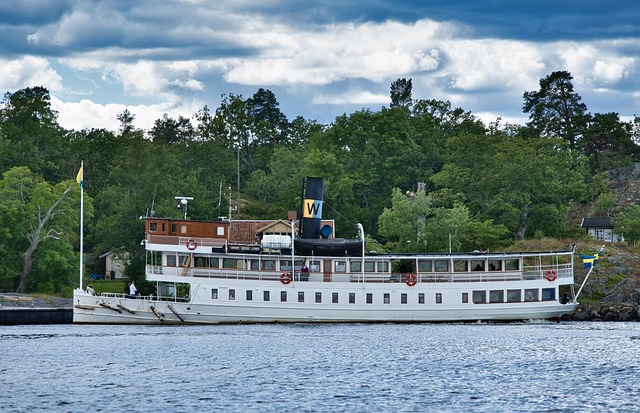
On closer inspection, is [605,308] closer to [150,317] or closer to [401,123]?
[150,317]

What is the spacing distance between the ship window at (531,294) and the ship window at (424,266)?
20.6ft

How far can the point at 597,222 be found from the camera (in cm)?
10175

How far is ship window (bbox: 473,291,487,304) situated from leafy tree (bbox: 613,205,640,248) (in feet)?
87.4

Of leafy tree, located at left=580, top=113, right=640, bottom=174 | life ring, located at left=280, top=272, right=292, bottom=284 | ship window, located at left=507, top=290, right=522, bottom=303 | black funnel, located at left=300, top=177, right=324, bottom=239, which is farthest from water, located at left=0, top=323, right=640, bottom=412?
leafy tree, located at left=580, top=113, right=640, bottom=174

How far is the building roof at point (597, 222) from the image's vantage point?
101 metres

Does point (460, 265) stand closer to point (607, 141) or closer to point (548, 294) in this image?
point (548, 294)

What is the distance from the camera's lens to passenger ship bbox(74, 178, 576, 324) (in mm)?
64812

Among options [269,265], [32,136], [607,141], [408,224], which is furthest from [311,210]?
[607,141]

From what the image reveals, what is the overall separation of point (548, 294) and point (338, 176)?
38854 mm

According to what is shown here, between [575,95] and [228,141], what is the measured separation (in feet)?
135

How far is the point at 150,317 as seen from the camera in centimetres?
6525

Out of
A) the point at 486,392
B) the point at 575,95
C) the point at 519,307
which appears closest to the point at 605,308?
the point at 519,307

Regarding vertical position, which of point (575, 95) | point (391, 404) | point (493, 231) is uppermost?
point (575, 95)

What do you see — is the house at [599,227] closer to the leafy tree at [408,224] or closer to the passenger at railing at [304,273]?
the leafy tree at [408,224]
